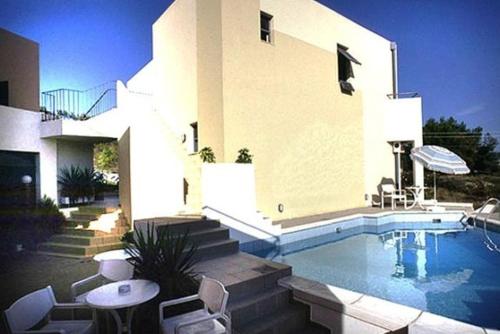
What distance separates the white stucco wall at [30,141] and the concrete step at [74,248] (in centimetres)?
361

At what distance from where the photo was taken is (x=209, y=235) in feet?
23.5

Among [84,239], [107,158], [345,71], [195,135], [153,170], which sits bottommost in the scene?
[84,239]

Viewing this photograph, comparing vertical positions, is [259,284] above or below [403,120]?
below

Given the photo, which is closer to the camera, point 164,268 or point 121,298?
point 121,298

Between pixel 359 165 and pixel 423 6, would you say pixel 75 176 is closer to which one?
pixel 359 165

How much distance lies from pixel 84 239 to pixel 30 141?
5258 mm

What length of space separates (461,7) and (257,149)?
946cm

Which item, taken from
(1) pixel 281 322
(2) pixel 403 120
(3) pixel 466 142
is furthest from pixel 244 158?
(3) pixel 466 142

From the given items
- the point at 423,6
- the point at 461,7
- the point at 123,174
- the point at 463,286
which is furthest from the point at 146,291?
the point at 461,7

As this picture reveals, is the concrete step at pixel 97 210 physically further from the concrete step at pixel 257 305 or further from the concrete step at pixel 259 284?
the concrete step at pixel 257 305

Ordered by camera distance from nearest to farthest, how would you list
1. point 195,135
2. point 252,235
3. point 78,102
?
point 252,235, point 195,135, point 78,102

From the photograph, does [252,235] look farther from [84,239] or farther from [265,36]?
[265,36]

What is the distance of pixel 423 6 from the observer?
11.1m

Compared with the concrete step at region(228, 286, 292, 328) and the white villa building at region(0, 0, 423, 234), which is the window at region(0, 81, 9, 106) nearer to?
the white villa building at region(0, 0, 423, 234)
